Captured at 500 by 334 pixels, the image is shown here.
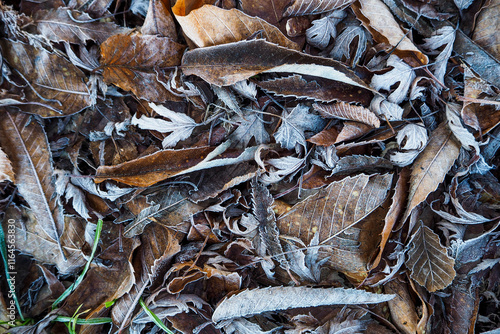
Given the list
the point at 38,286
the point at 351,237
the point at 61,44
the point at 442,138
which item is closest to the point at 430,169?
the point at 442,138

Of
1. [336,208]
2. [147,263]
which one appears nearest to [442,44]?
[336,208]

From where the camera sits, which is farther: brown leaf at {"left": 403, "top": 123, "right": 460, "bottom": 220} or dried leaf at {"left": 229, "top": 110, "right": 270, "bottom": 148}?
dried leaf at {"left": 229, "top": 110, "right": 270, "bottom": 148}

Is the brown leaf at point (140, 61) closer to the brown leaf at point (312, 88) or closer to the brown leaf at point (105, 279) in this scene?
the brown leaf at point (312, 88)

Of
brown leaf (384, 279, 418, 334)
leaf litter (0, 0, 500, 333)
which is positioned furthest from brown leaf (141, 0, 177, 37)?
brown leaf (384, 279, 418, 334)

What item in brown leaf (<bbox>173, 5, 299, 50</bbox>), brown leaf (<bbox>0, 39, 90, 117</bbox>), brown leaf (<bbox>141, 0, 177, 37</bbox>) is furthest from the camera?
brown leaf (<bbox>0, 39, 90, 117</bbox>)

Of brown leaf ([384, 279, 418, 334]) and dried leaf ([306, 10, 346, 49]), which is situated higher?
dried leaf ([306, 10, 346, 49])

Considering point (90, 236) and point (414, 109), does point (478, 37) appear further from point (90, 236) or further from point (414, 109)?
point (90, 236)

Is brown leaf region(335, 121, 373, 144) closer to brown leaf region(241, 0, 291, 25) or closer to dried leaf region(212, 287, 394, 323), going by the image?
brown leaf region(241, 0, 291, 25)

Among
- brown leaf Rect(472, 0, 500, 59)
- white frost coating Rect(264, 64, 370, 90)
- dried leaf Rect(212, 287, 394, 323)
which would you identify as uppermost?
brown leaf Rect(472, 0, 500, 59)

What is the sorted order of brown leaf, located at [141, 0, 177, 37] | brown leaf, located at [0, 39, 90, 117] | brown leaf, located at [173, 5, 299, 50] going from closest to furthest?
brown leaf, located at [173, 5, 299, 50]
brown leaf, located at [141, 0, 177, 37]
brown leaf, located at [0, 39, 90, 117]
